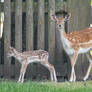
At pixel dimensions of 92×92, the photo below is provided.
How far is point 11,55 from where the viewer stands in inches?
322

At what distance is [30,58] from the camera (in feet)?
26.4

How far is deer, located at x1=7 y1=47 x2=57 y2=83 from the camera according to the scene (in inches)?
315

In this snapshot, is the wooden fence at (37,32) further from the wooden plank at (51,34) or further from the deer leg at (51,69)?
the deer leg at (51,69)

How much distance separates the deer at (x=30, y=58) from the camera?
7992 millimetres

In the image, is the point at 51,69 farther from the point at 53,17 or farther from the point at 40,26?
the point at 53,17

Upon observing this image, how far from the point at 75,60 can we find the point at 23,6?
201cm

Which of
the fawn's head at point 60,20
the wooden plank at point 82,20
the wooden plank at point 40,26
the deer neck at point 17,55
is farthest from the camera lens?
the wooden plank at point 82,20

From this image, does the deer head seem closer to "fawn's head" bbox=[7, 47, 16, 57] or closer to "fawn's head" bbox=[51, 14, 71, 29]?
"fawn's head" bbox=[51, 14, 71, 29]

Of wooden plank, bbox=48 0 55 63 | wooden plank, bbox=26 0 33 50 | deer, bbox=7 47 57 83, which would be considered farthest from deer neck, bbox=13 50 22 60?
wooden plank, bbox=48 0 55 63

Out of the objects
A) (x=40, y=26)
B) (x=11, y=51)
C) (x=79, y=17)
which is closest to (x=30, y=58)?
(x=11, y=51)

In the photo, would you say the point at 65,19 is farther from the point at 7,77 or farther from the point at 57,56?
the point at 7,77

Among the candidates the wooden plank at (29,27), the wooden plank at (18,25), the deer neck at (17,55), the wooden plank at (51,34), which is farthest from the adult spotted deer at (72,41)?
the deer neck at (17,55)

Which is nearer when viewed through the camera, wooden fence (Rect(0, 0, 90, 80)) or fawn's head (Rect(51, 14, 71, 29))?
fawn's head (Rect(51, 14, 71, 29))

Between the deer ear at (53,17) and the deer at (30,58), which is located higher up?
the deer ear at (53,17)
